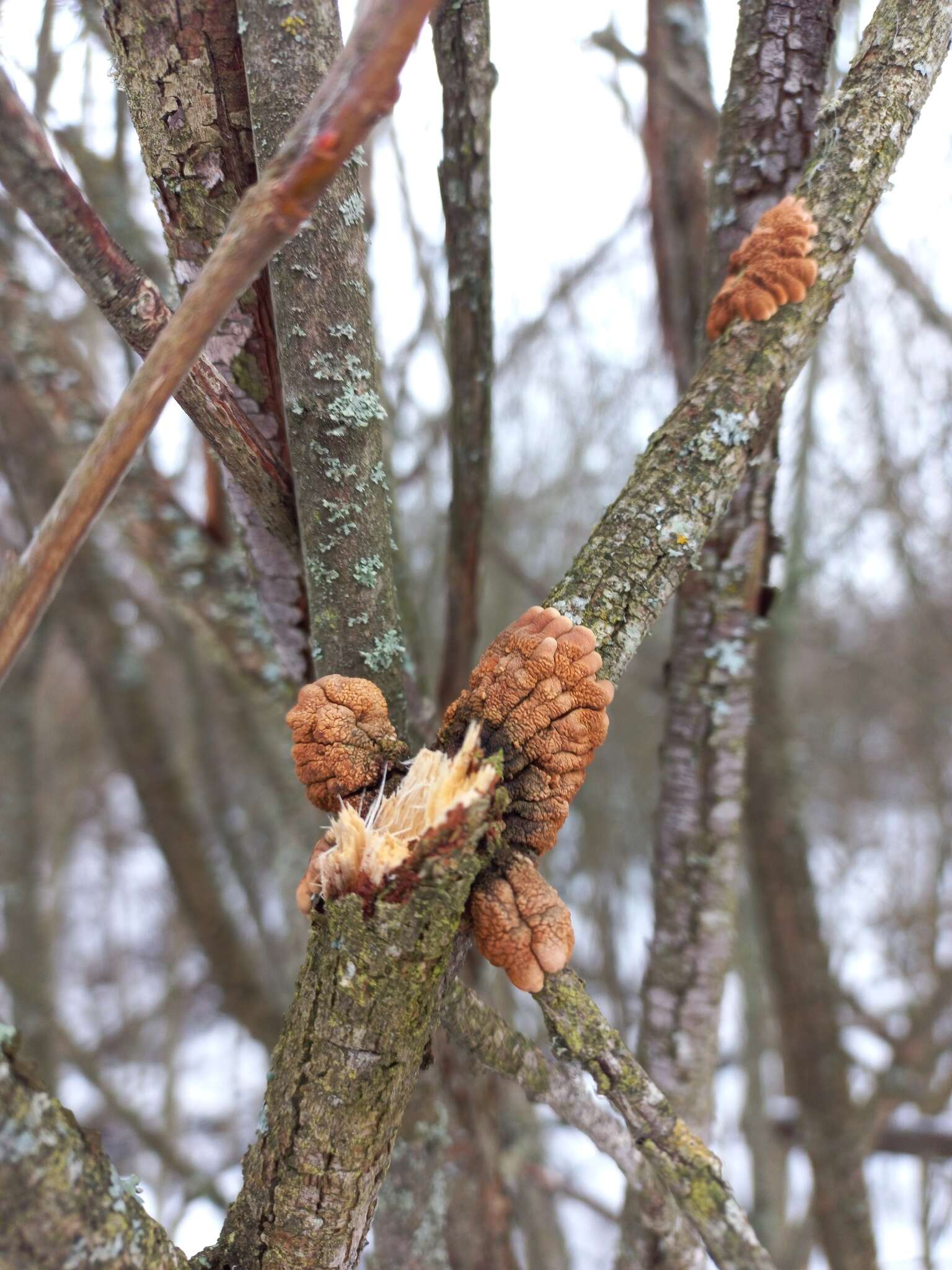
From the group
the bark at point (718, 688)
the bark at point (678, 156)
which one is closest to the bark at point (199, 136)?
the bark at point (718, 688)

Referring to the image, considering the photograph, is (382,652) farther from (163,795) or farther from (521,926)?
→ (163,795)

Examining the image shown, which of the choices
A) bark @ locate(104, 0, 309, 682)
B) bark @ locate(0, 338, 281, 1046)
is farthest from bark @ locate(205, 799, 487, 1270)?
bark @ locate(0, 338, 281, 1046)

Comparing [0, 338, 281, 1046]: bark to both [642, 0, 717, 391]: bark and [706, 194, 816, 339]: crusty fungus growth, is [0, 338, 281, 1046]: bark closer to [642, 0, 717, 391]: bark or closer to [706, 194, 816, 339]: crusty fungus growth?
[642, 0, 717, 391]: bark

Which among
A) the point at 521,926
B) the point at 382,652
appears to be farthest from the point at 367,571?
the point at 521,926

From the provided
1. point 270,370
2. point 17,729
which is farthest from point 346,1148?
point 17,729

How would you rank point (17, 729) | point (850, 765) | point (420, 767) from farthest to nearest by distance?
point (850, 765) < point (17, 729) < point (420, 767)

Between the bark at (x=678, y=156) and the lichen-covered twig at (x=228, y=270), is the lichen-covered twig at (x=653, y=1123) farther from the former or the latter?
the bark at (x=678, y=156)

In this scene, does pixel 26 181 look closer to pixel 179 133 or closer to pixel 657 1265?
pixel 179 133
